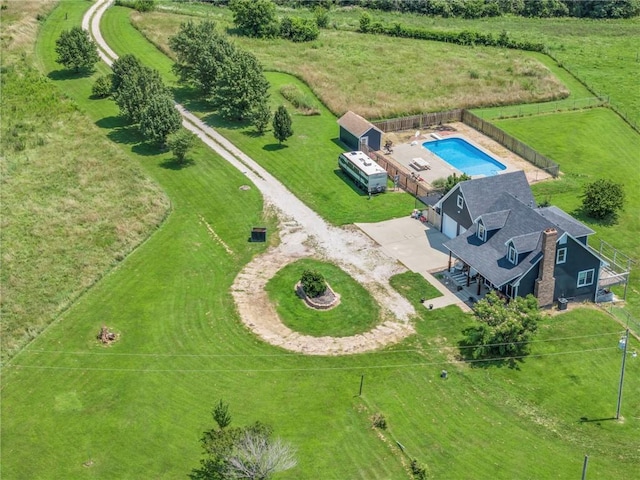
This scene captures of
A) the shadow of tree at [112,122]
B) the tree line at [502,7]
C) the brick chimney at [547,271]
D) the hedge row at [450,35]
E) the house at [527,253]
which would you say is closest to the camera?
the brick chimney at [547,271]

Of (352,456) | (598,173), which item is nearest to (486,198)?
(598,173)

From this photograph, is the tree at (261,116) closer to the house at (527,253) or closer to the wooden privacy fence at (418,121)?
the wooden privacy fence at (418,121)

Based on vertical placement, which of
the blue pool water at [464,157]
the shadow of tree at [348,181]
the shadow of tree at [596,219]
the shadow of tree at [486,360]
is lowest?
the shadow of tree at [486,360]

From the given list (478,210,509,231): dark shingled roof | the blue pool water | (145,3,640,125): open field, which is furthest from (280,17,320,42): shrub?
(478,210,509,231): dark shingled roof

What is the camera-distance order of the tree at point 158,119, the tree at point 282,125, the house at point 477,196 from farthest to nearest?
the tree at point 282,125
the tree at point 158,119
the house at point 477,196

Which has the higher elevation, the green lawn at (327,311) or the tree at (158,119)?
the tree at (158,119)

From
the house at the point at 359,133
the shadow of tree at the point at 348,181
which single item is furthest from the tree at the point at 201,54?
the shadow of tree at the point at 348,181

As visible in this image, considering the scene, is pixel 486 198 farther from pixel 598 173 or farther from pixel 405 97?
pixel 405 97
